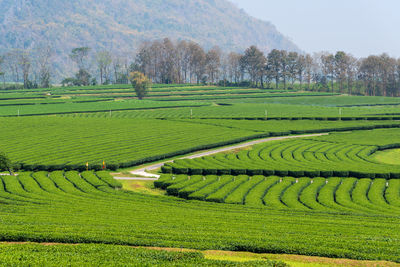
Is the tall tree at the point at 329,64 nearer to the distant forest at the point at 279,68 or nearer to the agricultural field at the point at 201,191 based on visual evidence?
the distant forest at the point at 279,68

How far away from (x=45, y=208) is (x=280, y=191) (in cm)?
1829

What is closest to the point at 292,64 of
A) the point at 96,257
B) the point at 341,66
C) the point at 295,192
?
the point at 341,66

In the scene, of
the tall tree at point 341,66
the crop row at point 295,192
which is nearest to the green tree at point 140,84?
the tall tree at point 341,66

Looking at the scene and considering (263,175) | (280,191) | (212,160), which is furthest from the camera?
(212,160)

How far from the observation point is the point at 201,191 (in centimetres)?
3656

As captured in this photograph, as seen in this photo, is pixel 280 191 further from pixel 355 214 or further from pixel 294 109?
pixel 294 109

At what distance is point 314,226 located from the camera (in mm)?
23234

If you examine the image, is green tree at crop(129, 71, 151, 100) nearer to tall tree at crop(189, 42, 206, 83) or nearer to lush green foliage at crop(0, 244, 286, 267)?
tall tree at crop(189, 42, 206, 83)

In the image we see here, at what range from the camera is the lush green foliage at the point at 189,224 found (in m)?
19.0

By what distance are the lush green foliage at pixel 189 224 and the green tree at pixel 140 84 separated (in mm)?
95932

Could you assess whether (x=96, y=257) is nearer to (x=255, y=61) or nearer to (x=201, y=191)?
(x=201, y=191)

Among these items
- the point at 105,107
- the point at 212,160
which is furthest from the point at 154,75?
the point at 212,160

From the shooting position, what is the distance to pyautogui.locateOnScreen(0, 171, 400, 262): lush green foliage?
19000 millimetres

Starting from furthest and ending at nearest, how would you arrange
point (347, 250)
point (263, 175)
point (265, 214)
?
point (263, 175), point (265, 214), point (347, 250)
